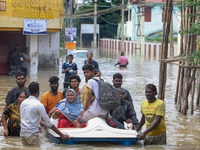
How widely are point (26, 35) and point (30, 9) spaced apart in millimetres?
2377

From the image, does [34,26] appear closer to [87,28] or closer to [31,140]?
[31,140]

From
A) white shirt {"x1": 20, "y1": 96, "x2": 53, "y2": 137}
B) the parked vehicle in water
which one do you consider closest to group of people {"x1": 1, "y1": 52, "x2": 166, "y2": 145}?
white shirt {"x1": 20, "y1": 96, "x2": 53, "y2": 137}

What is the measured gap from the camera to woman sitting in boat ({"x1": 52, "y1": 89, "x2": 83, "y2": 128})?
28.3 feet

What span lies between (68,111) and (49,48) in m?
18.6

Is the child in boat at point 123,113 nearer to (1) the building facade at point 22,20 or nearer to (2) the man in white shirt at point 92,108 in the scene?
(2) the man in white shirt at point 92,108

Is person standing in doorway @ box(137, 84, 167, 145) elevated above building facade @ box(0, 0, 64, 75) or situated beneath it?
situated beneath

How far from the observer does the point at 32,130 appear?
727cm

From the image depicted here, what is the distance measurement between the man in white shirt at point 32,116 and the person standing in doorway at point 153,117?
1567 mm

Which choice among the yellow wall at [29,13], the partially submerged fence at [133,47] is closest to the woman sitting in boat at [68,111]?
the yellow wall at [29,13]

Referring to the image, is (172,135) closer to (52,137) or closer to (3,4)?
(52,137)

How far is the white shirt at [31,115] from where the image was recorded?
7023 mm

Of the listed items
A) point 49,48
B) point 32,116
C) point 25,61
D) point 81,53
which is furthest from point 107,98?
point 81,53

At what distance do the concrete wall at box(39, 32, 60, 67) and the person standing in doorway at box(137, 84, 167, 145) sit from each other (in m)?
19.3

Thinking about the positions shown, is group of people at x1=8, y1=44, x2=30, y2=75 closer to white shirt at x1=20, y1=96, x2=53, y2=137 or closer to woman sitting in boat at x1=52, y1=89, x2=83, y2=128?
woman sitting in boat at x1=52, y1=89, x2=83, y2=128
